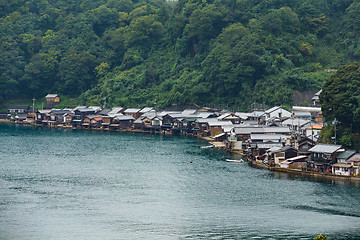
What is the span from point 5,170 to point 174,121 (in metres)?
25.2

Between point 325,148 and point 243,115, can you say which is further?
point 243,115

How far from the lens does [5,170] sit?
3691 centimetres

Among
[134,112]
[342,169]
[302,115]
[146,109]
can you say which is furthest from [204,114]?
[342,169]

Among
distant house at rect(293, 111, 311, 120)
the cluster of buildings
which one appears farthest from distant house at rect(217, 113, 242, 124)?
distant house at rect(293, 111, 311, 120)

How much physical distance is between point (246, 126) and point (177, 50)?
1172 inches

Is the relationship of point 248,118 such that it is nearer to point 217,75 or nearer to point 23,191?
point 217,75

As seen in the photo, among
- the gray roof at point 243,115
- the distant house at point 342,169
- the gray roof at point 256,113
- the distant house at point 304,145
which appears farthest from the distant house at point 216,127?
the distant house at point 342,169

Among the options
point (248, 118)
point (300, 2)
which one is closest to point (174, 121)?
point (248, 118)

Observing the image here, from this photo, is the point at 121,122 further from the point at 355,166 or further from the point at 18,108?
the point at 355,166

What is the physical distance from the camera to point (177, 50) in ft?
248

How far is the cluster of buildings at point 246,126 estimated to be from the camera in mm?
34938

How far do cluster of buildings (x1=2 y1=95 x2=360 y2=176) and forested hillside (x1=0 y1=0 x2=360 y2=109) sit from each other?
4464 mm

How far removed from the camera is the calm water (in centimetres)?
2400

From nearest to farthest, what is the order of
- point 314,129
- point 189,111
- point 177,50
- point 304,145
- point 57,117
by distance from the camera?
point 304,145 < point 314,129 < point 189,111 < point 57,117 < point 177,50
